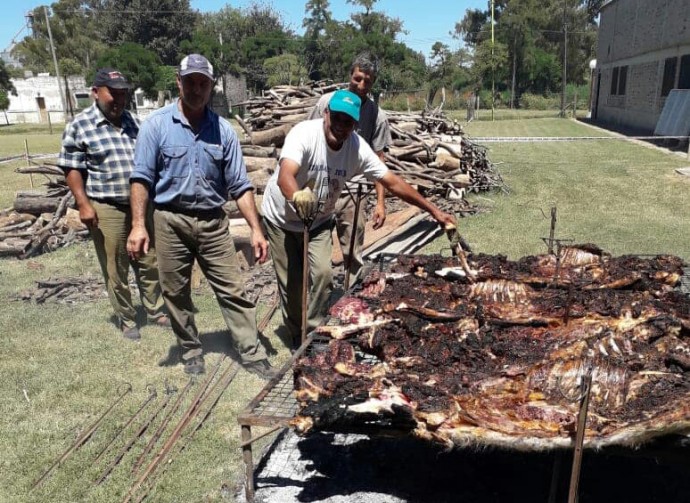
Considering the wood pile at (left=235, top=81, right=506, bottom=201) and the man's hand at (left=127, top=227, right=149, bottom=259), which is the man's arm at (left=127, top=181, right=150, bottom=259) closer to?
the man's hand at (left=127, top=227, right=149, bottom=259)

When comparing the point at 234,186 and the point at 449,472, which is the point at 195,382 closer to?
the point at 234,186

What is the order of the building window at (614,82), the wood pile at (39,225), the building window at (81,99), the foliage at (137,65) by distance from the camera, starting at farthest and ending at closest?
1. the building window at (81,99)
2. the foliage at (137,65)
3. the building window at (614,82)
4. the wood pile at (39,225)

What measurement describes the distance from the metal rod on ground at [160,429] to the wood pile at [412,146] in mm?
6657

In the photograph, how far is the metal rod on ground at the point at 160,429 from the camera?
3943 millimetres

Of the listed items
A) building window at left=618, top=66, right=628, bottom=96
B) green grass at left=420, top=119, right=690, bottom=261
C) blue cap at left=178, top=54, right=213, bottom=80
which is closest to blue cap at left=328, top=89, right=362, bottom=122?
blue cap at left=178, top=54, right=213, bottom=80

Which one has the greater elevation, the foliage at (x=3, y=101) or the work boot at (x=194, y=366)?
the foliage at (x=3, y=101)

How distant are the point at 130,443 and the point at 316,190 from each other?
2415 millimetres

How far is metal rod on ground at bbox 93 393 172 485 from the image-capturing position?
150 inches

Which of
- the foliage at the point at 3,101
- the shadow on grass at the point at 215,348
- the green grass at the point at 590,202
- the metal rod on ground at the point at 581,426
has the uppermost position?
the foliage at the point at 3,101

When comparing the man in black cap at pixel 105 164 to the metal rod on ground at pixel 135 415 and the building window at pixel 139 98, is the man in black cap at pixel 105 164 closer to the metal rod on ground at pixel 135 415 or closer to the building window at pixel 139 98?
the metal rod on ground at pixel 135 415

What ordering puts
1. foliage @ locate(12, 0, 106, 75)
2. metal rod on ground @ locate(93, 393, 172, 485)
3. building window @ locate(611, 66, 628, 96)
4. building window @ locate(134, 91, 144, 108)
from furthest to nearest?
foliage @ locate(12, 0, 106, 75)
building window @ locate(134, 91, 144, 108)
building window @ locate(611, 66, 628, 96)
metal rod on ground @ locate(93, 393, 172, 485)

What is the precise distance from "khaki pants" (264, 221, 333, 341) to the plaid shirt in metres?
1.68

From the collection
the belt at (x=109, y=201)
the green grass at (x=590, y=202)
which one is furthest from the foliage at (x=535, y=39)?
the belt at (x=109, y=201)

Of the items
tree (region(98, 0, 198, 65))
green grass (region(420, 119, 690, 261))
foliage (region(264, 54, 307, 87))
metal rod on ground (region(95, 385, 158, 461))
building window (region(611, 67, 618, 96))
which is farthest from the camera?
tree (region(98, 0, 198, 65))
